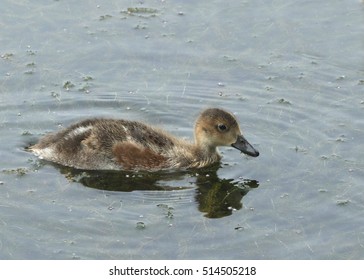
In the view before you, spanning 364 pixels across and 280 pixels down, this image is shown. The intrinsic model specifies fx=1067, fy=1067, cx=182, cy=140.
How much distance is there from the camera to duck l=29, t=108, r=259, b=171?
1254 cm

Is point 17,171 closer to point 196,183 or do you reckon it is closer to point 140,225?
point 140,225

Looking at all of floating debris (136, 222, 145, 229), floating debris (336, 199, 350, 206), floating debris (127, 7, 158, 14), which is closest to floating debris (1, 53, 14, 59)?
floating debris (127, 7, 158, 14)

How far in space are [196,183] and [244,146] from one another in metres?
0.76

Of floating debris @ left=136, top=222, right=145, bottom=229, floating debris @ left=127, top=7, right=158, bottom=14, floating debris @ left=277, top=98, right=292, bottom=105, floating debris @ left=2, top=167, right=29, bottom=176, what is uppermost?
floating debris @ left=127, top=7, right=158, bottom=14

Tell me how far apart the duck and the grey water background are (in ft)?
0.61

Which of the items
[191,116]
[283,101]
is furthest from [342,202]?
[191,116]

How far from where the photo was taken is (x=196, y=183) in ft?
40.6

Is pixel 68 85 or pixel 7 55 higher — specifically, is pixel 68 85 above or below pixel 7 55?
below

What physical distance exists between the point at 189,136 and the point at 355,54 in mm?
3173

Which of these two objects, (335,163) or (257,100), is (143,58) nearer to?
(257,100)

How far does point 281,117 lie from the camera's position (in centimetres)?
1356

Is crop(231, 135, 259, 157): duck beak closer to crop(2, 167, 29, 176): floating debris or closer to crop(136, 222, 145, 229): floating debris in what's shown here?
crop(136, 222, 145, 229): floating debris

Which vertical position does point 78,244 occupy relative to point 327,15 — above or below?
below

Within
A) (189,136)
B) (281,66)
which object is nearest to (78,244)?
(189,136)
